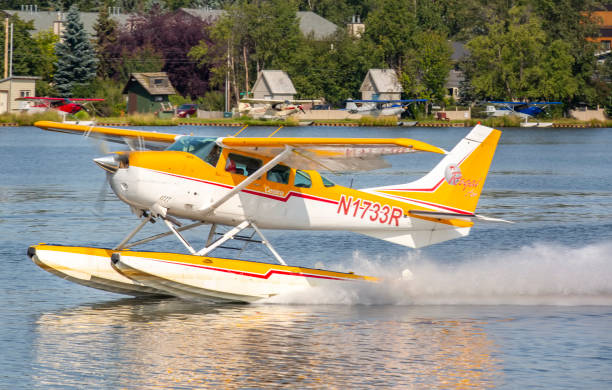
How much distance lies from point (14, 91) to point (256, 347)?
65.1m

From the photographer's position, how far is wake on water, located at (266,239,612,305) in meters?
12.8

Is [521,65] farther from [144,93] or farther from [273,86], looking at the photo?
[144,93]

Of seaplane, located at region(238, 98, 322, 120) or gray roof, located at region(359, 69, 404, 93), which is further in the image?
gray roof, located at region(359, 69, 404, 93)

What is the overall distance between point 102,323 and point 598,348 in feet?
18.7

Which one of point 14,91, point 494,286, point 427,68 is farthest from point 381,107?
point 494,286

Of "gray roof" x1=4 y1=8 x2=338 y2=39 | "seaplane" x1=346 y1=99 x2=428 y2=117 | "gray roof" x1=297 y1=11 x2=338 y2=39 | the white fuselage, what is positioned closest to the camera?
the white fuselage

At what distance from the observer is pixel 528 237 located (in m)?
20.0

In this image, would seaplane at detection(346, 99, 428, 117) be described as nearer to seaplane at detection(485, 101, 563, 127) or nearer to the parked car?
seaplane at detection(485, 101, 563, 127)

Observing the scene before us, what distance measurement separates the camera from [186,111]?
77688 mm

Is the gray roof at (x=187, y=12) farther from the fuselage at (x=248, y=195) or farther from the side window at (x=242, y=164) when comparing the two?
the side window at (x=242, y=164)

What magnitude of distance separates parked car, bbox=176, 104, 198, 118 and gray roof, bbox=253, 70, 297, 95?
656 centimetres

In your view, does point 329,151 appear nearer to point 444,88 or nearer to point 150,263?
point 150,263

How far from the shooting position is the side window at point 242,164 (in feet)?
39.0

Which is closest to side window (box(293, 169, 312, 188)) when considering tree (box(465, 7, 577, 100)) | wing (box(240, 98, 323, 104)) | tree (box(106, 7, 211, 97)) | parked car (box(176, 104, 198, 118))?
wing (box(240, 98, 323, 104))
